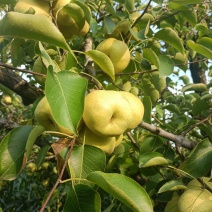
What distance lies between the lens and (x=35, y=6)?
1350 millimetres

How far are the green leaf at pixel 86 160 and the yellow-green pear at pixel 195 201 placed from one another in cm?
46

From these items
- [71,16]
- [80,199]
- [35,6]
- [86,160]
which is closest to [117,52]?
[71,16]

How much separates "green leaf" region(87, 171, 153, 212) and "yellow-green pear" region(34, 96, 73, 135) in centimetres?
24

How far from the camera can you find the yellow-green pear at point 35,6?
133 centimetres

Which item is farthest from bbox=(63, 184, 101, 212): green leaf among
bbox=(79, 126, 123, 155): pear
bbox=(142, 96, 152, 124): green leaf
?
bbox=(142, 96, 152, 124): green leaf

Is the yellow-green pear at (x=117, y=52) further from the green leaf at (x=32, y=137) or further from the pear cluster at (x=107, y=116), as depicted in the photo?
the green leaf at (x=32, y=137)

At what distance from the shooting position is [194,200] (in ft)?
4.26

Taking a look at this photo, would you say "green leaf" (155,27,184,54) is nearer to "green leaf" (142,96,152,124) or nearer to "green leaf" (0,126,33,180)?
"green leaf" (142,96,152,124)

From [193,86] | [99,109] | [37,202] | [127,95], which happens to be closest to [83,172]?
[99,109]

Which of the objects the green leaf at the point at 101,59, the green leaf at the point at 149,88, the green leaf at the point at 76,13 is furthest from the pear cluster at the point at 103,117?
the green leaf at the point at 149,88

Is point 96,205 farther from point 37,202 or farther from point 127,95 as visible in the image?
point 37,202

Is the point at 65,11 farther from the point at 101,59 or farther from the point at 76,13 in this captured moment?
the point at 101,59

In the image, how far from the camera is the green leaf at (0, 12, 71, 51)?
2.86ft

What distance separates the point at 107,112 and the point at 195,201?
0.55m
